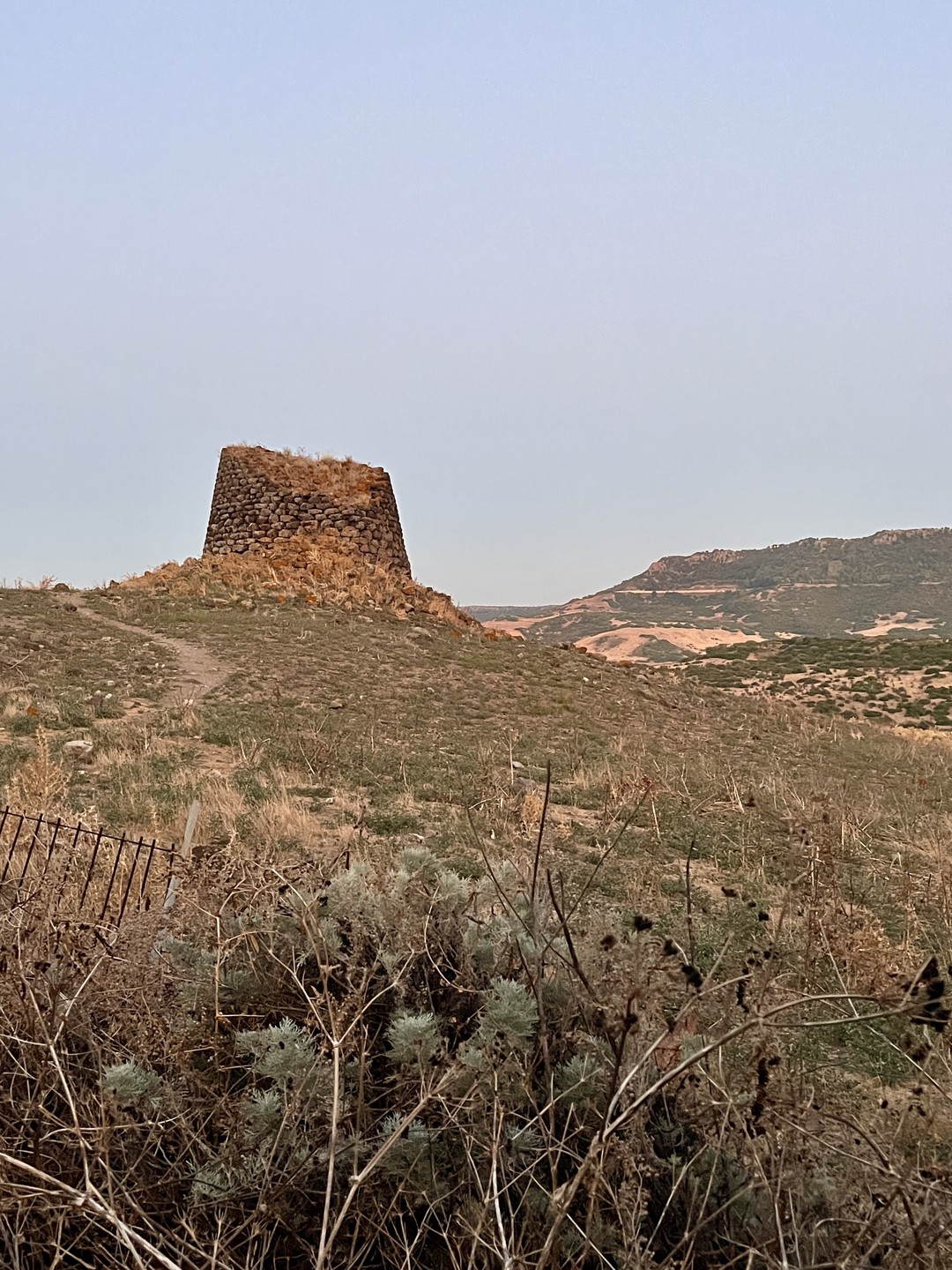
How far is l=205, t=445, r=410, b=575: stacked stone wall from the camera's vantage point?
20375 millimetres

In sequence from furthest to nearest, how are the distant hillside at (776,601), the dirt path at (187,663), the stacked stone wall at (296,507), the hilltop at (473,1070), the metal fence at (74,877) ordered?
1. the distant hillside at (776,601)
2. the stacked stone wall at (296,507)
3. the dirt path at (187,663)
4. the metal fence at (74,877)
5. the hilltop at (473,1070)

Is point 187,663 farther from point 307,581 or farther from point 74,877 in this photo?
point 74,877

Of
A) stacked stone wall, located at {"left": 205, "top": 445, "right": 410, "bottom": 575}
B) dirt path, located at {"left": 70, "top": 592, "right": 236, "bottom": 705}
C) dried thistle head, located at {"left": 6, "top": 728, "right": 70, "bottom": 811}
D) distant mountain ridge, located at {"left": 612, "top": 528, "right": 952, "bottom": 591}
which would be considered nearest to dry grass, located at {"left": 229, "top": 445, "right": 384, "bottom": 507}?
stacked stone wall, located at {"left": 205, "top": 445, "right": 410, "bottom": 575}

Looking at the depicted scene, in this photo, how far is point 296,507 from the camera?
20.6 m

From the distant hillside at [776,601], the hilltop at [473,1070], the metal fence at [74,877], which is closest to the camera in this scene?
the hilltop at [473,1070]

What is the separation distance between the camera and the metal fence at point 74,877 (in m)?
2.74

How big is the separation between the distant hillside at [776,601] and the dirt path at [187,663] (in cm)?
3963

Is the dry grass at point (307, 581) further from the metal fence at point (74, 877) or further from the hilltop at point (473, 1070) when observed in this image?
the hilltop at point (473, 1070)

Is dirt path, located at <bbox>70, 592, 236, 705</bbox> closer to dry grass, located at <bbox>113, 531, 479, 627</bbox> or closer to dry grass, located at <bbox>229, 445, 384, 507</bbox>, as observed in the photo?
dry grass, located at <bbox>113, 531, 479, 627</bbox>

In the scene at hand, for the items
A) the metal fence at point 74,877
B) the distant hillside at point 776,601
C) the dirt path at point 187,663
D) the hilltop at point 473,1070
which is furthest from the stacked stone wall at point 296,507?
the distant hillside at point 776,601

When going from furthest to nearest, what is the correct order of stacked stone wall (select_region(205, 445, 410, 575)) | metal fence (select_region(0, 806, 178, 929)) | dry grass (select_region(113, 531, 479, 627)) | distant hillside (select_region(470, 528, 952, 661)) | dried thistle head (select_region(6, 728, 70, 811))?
distant hillside (select_region(470, 528, 952, 661))
stacked stone wall (select_region(205, 445, 410, 575))
dry grass (select_region(113, 531, 479, 627))
dried thistle head (select_region(6, 728, 70, 811))
metal fence (select_region(0, 806, 178, 929))

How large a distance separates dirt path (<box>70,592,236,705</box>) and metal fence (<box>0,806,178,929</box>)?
18.5 ft

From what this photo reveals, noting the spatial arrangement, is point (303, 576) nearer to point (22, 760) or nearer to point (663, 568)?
point (22, 760)

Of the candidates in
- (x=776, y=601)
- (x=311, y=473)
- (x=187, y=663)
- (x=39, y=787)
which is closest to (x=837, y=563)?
(x=776, y=601)
